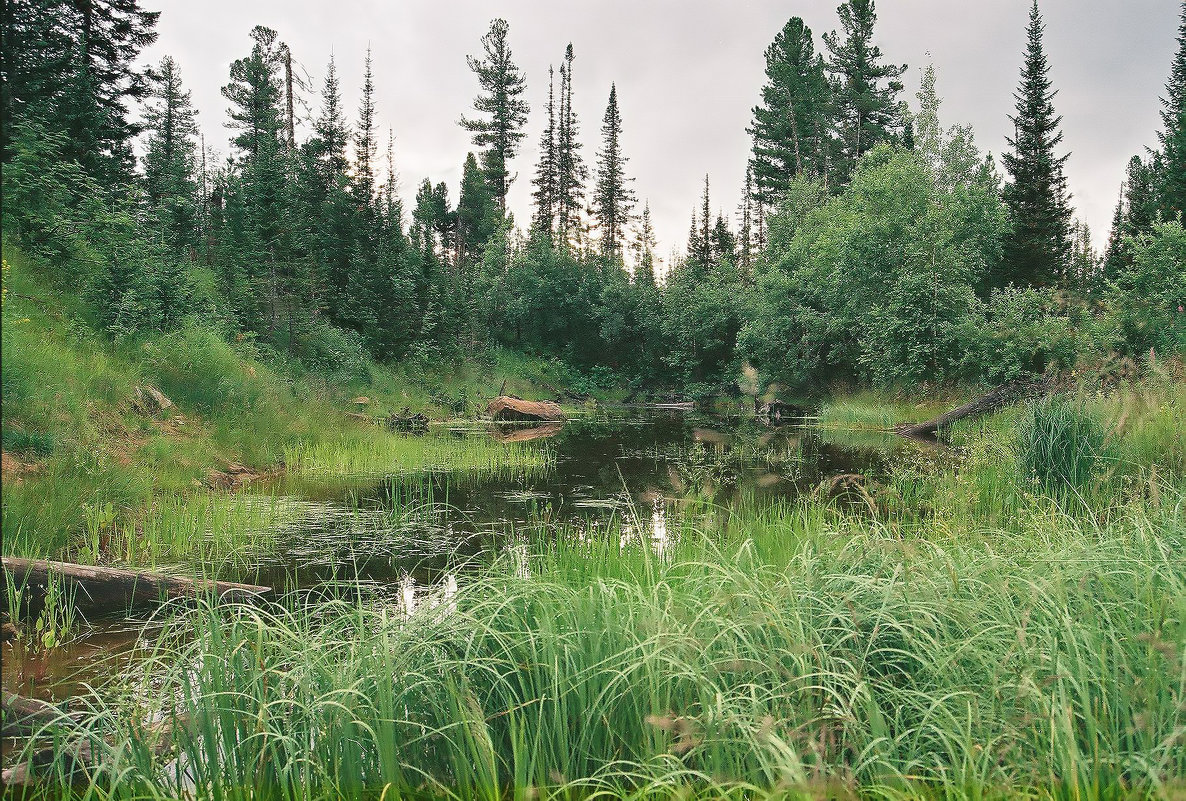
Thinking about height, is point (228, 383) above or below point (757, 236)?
below

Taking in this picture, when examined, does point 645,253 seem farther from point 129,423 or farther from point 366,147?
point 129,423

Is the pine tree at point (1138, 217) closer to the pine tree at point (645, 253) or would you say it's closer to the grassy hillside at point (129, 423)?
the pine tree at point (645, 253)

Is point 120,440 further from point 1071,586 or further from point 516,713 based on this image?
point 1071,586

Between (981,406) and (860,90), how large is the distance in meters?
30.4

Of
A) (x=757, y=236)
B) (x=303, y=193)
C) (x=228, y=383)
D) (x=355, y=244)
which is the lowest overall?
(x=228, y=383)

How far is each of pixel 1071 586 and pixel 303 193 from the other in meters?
29.8

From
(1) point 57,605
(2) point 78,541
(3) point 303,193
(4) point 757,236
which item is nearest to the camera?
Result: (1) point 57,605

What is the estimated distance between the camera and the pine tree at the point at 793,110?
4053 centimetres

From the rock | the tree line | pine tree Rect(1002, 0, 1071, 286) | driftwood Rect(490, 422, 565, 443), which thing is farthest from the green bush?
pine tree Rect(1002, 0, 1071, 286)

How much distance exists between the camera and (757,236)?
54375mm

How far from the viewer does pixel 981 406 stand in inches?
666

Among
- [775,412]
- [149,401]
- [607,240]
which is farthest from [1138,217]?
[149,401]

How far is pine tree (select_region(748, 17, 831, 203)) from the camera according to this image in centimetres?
4053

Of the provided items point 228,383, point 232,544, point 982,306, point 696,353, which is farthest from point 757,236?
point 232,544
